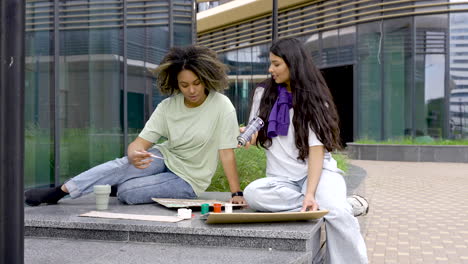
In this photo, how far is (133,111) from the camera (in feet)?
26.2

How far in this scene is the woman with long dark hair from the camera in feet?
11.7

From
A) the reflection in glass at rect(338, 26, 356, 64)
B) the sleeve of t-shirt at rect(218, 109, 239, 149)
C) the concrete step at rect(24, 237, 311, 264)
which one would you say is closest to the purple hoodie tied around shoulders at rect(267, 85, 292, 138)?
the sleeve of t-shirt at rect(218, 109, 239, 149)

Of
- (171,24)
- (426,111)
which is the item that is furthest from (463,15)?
(171,24)

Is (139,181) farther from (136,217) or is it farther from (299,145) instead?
→ (299,145)

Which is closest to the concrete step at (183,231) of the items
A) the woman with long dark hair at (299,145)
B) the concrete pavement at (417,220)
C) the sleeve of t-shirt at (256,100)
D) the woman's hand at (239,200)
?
the woman with long dark hair at (299,145)

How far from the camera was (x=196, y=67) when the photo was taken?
163 inches

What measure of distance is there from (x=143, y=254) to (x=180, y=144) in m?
1.30

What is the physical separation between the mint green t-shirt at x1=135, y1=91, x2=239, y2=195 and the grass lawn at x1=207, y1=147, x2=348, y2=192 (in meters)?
1.77

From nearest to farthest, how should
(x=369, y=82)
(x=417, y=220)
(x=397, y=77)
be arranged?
(x=417, y=220) → (x=397, y=77) → (x=369, y=82)

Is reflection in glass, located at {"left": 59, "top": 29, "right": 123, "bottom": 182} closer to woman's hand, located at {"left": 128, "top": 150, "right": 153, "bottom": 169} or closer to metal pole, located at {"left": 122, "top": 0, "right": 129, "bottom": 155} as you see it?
metal pole, located at {"left": 122, "top": 0, "right": 129, "bottom": 155}

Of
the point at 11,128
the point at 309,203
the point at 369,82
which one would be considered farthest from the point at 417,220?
the point at 369,82

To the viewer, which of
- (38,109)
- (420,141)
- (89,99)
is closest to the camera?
(38,109)

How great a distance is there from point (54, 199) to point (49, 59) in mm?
2451

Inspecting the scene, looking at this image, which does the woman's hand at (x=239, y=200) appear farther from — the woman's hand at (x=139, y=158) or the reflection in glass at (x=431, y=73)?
the reflection in glass at (x=431, y=73)
